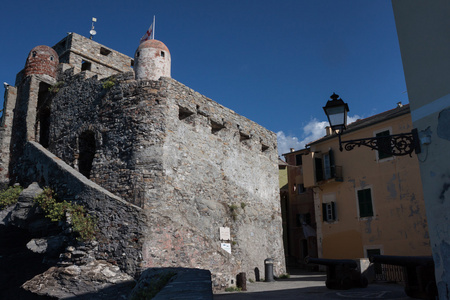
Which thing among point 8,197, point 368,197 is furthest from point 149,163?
point 368,197

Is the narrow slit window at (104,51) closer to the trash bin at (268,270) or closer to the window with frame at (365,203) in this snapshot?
the trash bin at (268,270)

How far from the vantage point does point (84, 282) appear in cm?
952

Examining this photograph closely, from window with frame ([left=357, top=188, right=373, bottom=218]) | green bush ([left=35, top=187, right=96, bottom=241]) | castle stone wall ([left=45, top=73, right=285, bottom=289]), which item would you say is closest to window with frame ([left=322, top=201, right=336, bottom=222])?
window with frame ([left=357, top=188, right=373, bottom=218])

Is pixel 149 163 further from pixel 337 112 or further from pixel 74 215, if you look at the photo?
pixel 337 112

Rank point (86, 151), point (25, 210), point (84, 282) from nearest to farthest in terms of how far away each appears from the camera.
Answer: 1. point (84, 282)
2. point (25, 210)
3. point (86, 151)

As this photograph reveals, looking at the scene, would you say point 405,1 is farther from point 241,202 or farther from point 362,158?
point 362,158

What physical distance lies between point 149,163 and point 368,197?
1127cm

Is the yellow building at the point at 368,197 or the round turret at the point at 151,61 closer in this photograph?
the round turret at the point at 151,61

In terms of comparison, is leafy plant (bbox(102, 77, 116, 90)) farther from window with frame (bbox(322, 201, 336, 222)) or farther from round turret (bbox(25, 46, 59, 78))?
window with frame (bbox(322, 201, 336, 222))

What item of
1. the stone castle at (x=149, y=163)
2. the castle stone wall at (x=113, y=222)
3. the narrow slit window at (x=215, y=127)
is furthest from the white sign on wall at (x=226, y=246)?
the narrow slit window at (x=215, y=127)

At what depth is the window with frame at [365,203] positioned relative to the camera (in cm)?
1781

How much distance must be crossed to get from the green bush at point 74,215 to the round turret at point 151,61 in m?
4.52

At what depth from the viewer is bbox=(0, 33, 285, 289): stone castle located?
10578mm

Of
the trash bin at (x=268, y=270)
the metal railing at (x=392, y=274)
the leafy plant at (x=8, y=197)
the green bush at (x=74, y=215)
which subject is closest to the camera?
the green bush at (x=74, y=215)
